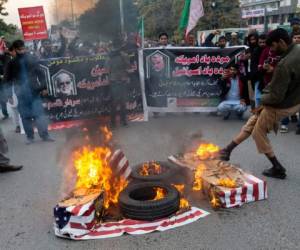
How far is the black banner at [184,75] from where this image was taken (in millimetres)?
9164

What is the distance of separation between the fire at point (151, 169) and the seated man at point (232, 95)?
4093 millimetres

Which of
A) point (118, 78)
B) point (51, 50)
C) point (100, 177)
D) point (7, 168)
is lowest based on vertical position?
point (7, 168)

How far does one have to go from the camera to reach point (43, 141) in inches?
311

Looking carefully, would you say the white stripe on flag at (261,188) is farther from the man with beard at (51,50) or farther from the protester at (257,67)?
the man with beard at (51,50)

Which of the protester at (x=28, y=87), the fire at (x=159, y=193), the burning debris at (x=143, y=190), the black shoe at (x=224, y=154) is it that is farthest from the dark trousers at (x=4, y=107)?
the fire at (x=159, y=193)

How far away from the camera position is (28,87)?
7.62 metres

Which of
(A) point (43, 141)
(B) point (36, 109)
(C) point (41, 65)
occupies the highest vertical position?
(C) point (41, 65)

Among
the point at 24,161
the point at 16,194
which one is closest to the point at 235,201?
the point at 16,194

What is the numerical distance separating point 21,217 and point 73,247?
1053 millimetres

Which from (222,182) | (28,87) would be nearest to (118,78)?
(28,87)

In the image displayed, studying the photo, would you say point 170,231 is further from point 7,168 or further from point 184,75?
point 184,75

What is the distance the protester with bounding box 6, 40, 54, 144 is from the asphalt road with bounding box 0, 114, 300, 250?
42 centimetres

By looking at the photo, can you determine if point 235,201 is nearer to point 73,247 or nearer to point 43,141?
point 73,247

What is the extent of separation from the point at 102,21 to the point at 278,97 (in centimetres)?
879
